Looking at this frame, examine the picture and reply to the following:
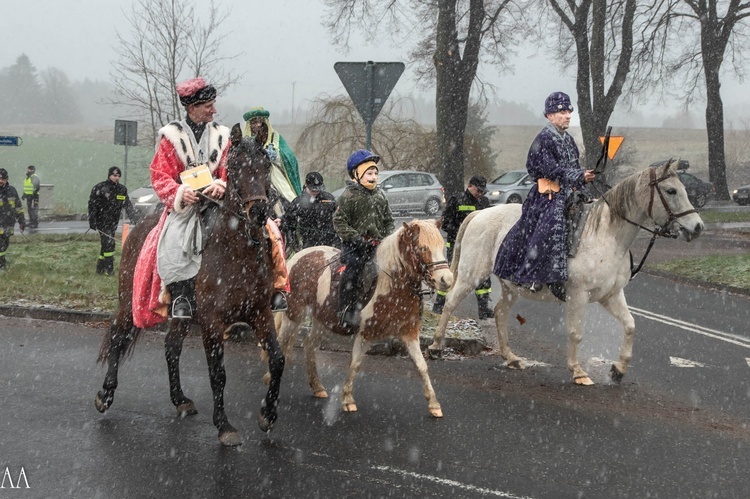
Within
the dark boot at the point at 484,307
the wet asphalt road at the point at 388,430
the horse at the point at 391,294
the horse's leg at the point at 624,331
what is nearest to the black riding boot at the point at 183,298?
the wet asphalt road at the point at 388,430

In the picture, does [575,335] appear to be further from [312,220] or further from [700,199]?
[700,199]

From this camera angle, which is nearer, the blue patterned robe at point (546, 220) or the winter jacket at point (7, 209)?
the blue patterned robe at point (546, 220)

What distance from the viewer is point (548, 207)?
8.80 m

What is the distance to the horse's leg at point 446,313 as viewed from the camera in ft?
31.8

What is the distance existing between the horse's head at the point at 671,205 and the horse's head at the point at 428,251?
9.03 feet

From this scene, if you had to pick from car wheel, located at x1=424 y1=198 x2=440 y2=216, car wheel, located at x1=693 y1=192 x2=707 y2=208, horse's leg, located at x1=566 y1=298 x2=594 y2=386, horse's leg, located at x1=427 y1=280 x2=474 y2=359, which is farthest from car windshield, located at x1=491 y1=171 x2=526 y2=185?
horse's leg, located at x1=566 y1=298 x2=594 y2=386

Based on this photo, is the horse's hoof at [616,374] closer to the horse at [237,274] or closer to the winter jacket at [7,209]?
the horse at [237,274]

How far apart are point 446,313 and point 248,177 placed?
13.2 feet

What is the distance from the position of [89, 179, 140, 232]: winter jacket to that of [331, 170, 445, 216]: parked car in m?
16.2

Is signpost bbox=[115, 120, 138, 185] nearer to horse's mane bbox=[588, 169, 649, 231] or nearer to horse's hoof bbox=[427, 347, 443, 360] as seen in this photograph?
horse's hoof bbox=[427, 347, 443, 360]

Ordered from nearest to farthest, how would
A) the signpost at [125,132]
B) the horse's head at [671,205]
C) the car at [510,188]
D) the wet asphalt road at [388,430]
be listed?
the wet asphalt road at [388,430]
the horse's head at [671,205]
the signpost at [125,132]
the car at [510,188]

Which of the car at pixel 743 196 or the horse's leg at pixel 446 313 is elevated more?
the car at pixel 743 196

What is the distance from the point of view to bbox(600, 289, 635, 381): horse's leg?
876cm
